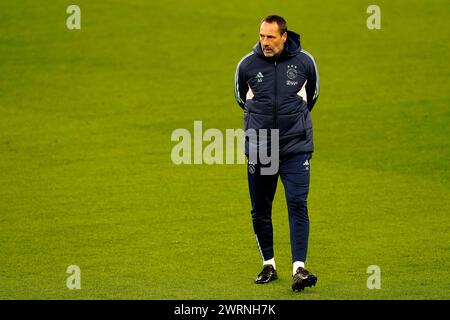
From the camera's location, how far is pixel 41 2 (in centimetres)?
2256

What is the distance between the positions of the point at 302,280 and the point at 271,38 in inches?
76.2

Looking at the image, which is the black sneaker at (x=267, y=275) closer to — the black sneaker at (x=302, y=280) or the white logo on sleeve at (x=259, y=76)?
the black sneaker at (x=302, y=280)

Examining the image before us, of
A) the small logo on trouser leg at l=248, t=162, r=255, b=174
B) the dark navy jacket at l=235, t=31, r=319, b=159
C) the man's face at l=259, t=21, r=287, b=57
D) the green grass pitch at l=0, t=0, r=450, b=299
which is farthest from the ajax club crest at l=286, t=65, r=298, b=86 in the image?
the green grass pitch at l=0, t=0, r=450, b=299

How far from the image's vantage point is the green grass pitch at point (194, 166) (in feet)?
31.7

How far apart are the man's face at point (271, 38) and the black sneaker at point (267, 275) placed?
6.00 feet

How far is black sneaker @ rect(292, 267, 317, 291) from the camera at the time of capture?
28.4 feet

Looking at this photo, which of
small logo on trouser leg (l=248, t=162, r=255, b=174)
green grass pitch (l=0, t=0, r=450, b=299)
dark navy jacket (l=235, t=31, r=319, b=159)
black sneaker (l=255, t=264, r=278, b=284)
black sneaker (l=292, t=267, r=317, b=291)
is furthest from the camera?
green grass pitch (l=0, t=0, r=450, b=299)

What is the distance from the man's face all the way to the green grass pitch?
1.95m

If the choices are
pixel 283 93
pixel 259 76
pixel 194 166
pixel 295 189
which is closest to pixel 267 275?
pixel 295 189

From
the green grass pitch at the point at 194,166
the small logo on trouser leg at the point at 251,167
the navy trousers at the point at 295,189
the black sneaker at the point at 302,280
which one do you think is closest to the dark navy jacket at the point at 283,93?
the navy trousers at the point at 295,189

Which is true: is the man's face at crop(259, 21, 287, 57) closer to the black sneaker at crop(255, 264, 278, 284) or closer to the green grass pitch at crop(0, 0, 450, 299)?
the black sneaker at crop(255, 264, 278, 284)
